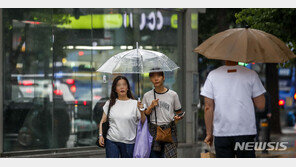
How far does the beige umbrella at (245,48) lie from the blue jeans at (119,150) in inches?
63.7

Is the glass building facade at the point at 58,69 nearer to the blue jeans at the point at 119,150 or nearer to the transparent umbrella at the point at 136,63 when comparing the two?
the transparent umbrella at the point at 136,63

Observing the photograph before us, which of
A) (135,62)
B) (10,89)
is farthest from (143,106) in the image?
(10,89)

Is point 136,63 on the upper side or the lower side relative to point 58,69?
upper

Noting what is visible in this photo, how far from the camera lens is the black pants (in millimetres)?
5359

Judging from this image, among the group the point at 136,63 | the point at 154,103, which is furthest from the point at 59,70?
the point at 154,103

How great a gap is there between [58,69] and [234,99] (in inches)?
298

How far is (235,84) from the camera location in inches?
212

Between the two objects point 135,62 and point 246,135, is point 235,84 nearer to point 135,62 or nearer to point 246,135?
point 246,135

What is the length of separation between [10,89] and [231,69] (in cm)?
730

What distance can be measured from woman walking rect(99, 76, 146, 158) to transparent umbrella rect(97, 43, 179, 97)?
1.24 ft

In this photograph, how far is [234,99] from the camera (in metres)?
5.37

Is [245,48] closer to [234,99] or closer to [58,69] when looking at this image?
[234,99]

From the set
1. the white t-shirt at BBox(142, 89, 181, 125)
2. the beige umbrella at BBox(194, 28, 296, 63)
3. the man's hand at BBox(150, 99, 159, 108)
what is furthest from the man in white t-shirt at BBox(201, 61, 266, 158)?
the white t-shirt at BBox(142, 89, 181, 125)

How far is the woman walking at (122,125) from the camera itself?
671 centimetres
